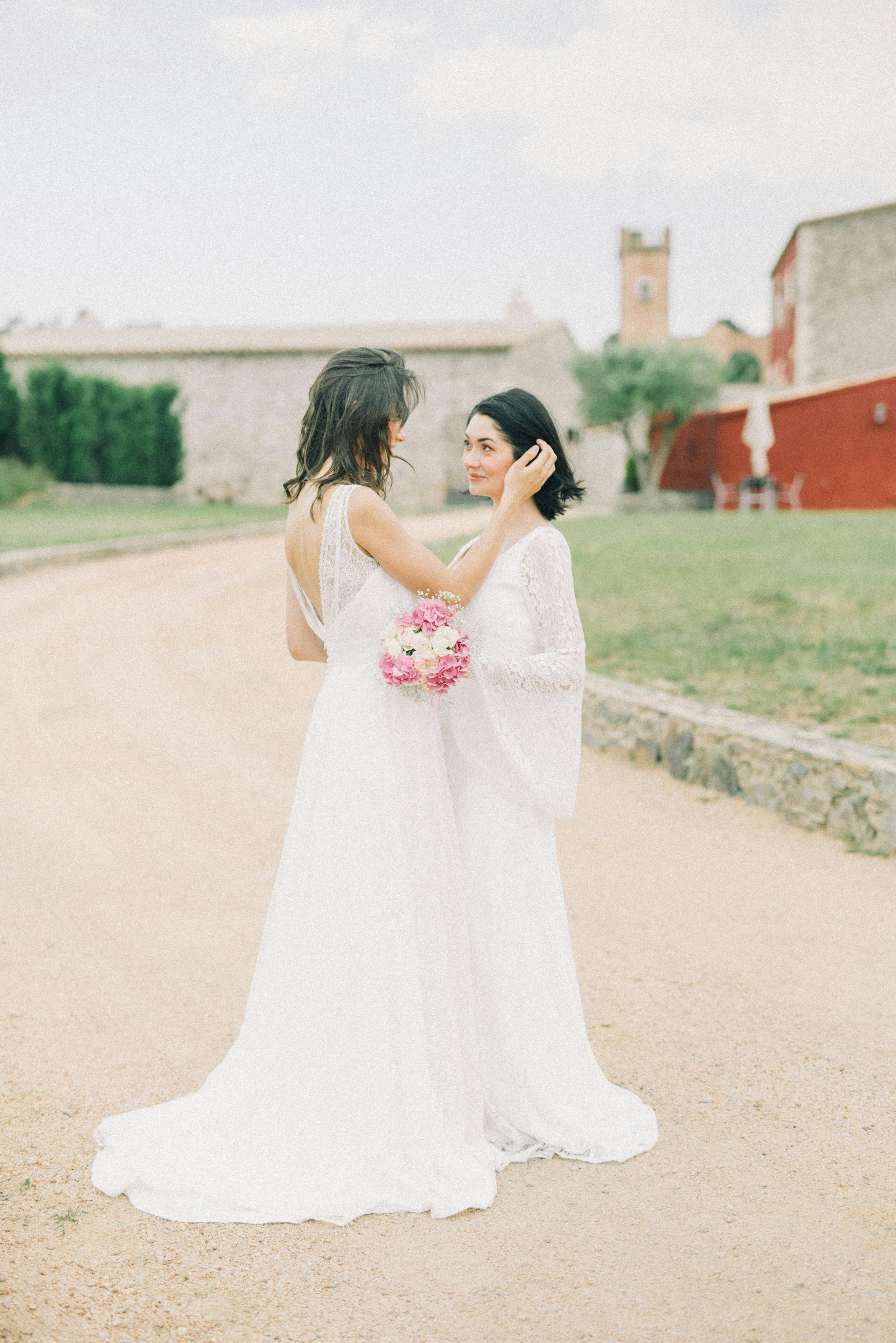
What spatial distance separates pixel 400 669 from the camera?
2559 mm

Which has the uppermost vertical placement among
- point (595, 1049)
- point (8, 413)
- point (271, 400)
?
point (271, 400)

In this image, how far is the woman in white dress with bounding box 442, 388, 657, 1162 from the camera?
2812 millimetres

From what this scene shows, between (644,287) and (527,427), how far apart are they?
5928 cm

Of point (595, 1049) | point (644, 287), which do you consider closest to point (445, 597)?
point (595, 1049)

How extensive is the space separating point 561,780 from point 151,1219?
4.77 feet

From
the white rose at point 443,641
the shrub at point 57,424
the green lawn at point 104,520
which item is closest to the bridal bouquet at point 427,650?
the white rose at point 443,641

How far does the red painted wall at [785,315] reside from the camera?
113 ft

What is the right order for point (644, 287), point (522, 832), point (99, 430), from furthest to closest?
1. point (644, 287)
2. point (99, 430)
3. point (522, 832)

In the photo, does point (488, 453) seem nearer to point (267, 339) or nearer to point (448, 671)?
point (448, 671)

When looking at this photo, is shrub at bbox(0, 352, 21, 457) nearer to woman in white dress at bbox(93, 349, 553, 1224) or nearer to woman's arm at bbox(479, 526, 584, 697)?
woman in white dress at bbox(93, 349, 553, 1224)

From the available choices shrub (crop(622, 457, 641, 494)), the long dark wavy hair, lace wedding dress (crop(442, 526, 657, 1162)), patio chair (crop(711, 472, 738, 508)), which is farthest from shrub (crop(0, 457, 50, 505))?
lace wedding dress (crop(442, 526, 657, 1162))

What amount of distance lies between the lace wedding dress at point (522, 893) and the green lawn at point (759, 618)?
384 centimetres

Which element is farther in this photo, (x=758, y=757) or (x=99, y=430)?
(x=99, y=430)

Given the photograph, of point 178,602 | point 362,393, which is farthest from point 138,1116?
point 178,602
